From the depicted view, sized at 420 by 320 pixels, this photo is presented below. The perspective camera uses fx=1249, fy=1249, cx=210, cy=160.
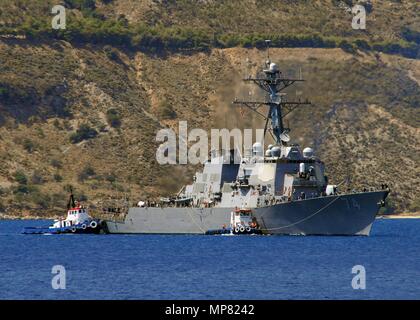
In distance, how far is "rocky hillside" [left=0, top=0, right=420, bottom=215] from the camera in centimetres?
12781

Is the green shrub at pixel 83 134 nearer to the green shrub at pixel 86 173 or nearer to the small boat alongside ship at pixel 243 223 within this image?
the green shrub at pixel 86 173

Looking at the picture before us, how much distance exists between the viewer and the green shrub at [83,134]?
136m

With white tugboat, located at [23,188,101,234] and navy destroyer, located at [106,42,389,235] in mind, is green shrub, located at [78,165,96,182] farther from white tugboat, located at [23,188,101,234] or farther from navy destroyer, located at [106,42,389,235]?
navy destroyer, located at [106,42,389,235]

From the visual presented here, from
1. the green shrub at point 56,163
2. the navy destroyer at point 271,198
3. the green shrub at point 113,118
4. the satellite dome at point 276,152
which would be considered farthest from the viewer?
the green shrub at point 113,118

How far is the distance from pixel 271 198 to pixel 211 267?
22211mm

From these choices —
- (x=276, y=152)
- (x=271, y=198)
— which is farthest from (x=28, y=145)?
(x=271, y=198)

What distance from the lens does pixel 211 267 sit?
60.6 meters

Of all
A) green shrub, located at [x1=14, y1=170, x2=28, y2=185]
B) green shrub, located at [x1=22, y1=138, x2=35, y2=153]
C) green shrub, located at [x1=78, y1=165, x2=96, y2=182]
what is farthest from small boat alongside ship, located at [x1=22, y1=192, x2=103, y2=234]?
green shrub, located at [x1=22, y1=138, x2=35, y2=153]

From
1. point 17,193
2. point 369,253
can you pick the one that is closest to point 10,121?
point 17,193

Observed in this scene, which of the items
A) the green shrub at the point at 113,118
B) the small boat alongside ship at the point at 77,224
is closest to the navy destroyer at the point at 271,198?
the small boat alongside ship at the point at 77,224

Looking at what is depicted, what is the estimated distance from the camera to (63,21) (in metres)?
155

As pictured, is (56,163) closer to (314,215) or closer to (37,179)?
(37,179)

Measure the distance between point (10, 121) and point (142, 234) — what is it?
5140cm

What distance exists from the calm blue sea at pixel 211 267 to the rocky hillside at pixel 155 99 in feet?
104
